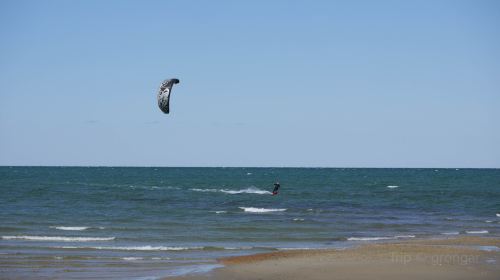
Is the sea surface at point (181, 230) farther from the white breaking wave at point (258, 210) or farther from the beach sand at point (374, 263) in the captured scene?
the beach sand at point (374, 263)

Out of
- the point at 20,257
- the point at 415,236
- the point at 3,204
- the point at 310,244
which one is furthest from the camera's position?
the point at 3,204

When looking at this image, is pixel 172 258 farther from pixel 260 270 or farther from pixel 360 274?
pixel 360 274

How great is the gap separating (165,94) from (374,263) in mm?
8544

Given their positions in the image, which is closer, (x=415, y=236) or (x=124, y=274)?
(x=124, y=274)

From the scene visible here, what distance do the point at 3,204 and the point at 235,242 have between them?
71.9ft

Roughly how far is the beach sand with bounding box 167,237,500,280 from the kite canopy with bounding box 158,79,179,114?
17.2 feet

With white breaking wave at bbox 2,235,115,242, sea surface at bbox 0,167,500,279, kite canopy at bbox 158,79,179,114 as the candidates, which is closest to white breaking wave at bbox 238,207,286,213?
sea surface at bbox 0,167,500,279

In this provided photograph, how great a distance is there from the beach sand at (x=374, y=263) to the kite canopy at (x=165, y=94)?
5.24 meters

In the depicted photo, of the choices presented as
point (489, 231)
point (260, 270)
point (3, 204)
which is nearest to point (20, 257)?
point (260, 270)

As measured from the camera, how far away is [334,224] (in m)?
29.2

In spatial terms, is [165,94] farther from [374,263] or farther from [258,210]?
[258,210]

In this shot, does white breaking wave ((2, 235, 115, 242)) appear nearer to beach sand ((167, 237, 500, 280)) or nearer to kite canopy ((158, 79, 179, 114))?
kite canopy ((158, 79, 179, 114))

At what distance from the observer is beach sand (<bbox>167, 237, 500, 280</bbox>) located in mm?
15352

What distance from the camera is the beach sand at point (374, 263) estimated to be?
15352 millimetres
